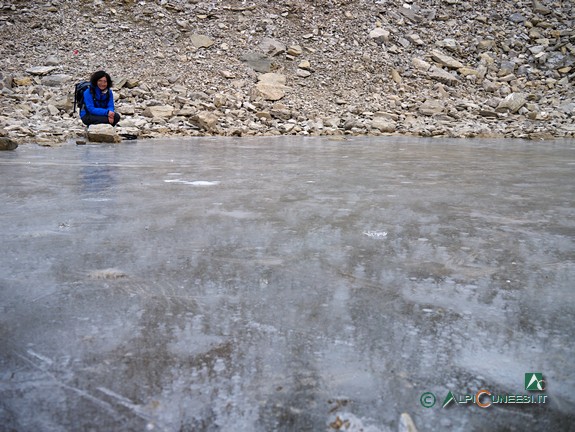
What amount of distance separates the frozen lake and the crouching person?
15.4 feet

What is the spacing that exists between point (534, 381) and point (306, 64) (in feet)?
40.6

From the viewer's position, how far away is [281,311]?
1343mm

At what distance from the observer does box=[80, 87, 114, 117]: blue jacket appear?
722cm

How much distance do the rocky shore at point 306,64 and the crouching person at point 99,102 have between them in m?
1.24

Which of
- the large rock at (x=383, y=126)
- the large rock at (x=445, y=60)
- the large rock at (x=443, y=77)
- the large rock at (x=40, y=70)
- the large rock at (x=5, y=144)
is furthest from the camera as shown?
the large rock at (x=445, y=60)

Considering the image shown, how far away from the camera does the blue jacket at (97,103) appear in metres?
7.22

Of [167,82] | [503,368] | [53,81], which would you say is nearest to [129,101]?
[167,82]

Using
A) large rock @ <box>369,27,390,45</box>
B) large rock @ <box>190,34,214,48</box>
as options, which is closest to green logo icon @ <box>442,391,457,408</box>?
large rock @ <box>190,34,214,48</box>

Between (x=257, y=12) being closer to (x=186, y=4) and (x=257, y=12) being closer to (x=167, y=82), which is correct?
(x=186, y=4)

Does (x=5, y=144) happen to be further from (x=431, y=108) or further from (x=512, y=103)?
(x=512, y=103)

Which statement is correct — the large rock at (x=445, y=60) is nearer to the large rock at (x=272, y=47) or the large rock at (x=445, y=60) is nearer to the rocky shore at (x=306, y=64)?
the rocky shore at (x=306, y=64)

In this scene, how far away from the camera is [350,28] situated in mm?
14016

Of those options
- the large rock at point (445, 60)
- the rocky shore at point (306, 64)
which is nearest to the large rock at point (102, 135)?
the rocky shore at point (306, 64)

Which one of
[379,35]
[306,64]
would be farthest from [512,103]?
[306,64]
